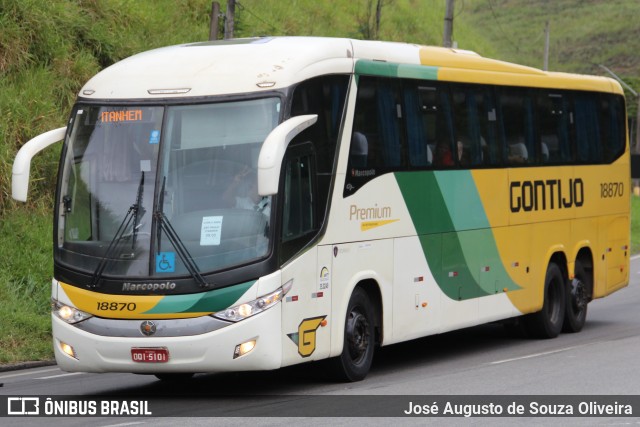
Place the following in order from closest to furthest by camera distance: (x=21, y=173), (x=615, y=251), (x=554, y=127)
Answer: (x=21, y=173), (x=554, y=127), (x=615, y=251)

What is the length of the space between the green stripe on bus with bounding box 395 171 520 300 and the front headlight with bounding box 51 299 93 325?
13.0 feet

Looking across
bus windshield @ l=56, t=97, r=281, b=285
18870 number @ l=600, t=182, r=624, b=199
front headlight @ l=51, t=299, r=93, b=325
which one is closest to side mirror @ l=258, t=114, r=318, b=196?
bus windshield @ l=56, t=97, r=281, b=285

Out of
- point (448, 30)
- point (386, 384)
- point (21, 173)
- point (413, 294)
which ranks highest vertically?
point (448, 30)

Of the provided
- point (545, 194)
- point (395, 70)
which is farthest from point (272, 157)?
point (545, 194)

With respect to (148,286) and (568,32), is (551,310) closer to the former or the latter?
(148,286)

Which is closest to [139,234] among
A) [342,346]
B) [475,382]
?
[342,346]

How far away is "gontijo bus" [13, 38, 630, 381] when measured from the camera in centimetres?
1192

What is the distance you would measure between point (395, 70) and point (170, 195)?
3626 millimetres

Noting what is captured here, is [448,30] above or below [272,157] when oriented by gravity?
above

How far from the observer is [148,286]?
11.9 meters

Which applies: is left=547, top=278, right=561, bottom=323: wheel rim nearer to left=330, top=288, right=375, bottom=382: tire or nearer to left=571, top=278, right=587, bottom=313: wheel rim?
left=571, top=278, right=587, bottom=313: wheel rim

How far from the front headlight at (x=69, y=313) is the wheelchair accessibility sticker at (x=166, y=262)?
0.79 meters

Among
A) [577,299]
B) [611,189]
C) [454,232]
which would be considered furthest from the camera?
[611,189]

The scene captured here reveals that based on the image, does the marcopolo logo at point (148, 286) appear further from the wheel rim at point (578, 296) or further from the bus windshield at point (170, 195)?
the wheel rim at point (578, 296)
